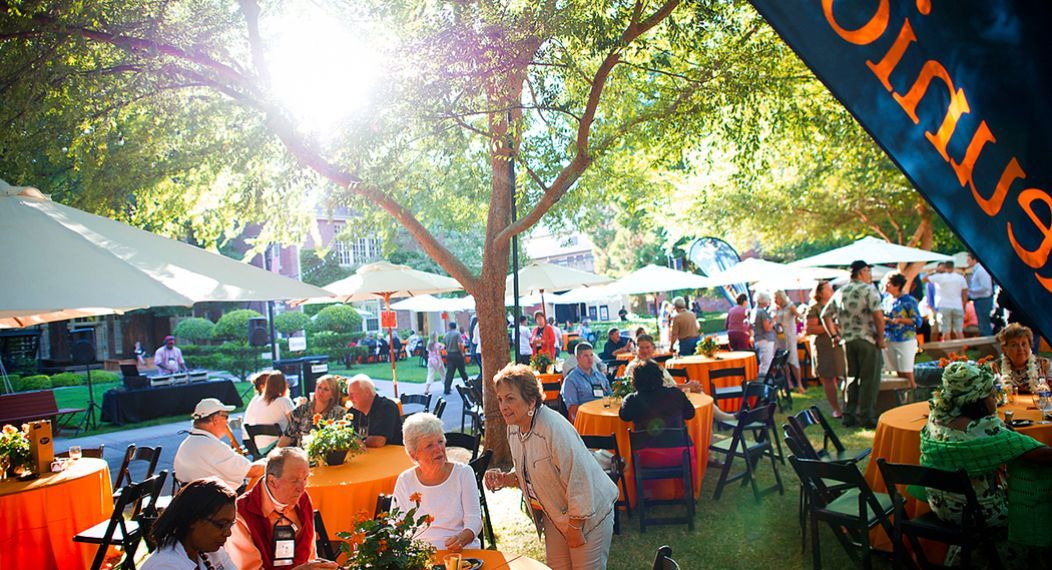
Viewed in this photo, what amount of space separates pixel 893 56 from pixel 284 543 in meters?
3.96

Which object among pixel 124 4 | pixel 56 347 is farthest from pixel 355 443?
pixel 56 347

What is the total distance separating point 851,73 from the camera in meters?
0.96

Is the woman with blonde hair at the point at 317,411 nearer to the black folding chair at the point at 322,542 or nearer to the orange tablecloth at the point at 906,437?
the black folding chair at the point at 322,542

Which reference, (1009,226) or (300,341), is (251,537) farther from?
(300,341)

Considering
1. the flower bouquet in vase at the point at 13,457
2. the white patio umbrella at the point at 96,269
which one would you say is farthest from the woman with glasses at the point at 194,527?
the flower bouquet in vase at the point at 13,457

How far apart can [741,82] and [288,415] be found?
6166 millimetres

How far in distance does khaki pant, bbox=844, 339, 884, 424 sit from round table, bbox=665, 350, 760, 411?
71.4 inches

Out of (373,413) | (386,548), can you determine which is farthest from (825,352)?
(386,548)

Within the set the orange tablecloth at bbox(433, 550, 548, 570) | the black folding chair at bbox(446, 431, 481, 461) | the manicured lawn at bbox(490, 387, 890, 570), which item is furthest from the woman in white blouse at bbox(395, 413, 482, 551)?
the black folding chair at bbox(446, 431, 481, 461)

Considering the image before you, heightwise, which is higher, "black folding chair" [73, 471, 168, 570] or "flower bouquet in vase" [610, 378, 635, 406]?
"flower bouquet in vase" [610, 378, 635, 406]

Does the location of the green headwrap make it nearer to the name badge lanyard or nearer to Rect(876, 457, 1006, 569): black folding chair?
Rect(876, 457, 1006, 569): black folding chair

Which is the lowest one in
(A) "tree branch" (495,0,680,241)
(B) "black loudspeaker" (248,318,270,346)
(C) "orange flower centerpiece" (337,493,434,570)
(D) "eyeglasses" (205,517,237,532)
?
(C) "orange flower centerpiece" (337,493,434,570)

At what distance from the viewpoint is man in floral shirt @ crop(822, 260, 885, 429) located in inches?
368

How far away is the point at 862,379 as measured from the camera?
9.56m
